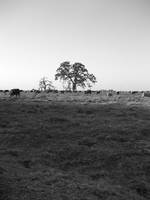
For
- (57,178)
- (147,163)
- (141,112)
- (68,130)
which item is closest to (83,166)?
(57,178)

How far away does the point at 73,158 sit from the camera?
10578mm

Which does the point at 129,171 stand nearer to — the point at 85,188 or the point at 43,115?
the point at 85,188

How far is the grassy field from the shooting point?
755 centimetres

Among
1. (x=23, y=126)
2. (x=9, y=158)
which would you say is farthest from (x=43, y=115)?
(x=9, y=158)

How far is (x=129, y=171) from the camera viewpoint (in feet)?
31.7

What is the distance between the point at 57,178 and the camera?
8.24 m

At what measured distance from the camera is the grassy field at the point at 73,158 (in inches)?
297

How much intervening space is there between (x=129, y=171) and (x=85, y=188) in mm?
2467

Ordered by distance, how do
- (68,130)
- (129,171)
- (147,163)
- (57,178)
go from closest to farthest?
(57,178), (129,171), (147,163), (68,130)

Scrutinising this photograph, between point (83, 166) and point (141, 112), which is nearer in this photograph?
point (83, 166)

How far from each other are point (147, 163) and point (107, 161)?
4.79 ft

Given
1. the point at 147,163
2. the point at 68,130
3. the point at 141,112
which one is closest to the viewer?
the point at 147,163

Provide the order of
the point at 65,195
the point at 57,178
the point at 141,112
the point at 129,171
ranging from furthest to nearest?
the point at 141,112 → the point at 129,171 → the point at 57,178 → the point at 65,195

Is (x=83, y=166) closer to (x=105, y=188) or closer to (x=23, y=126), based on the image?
(x=105, y=188)
